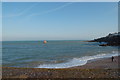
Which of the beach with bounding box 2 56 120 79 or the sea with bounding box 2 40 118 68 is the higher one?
the beach with bounding box 2 56 120 79

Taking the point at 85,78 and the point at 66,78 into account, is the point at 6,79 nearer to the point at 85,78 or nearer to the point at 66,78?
the point at 66,78

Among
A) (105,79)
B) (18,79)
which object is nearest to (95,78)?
(105,79)

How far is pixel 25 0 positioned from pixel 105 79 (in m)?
4.53

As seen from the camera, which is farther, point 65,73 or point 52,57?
point 52,57

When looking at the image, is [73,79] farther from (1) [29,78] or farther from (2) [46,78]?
(1) [29,78]

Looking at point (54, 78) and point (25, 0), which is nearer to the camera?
point (25, 0)

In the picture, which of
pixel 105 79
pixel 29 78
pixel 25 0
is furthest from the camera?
pixel 29 78

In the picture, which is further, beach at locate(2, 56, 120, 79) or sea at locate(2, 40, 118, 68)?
sea at locate(2, 40, 118, 68)

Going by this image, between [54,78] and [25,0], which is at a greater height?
[25,0]

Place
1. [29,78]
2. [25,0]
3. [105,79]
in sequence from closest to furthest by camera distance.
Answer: [25,0] < [105,79] < [29,78]

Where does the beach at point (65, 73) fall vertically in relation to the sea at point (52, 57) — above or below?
above

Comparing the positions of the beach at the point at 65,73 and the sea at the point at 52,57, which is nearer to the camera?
the beach at the point at 65,73

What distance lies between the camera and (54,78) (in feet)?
20.9

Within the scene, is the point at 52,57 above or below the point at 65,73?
below
